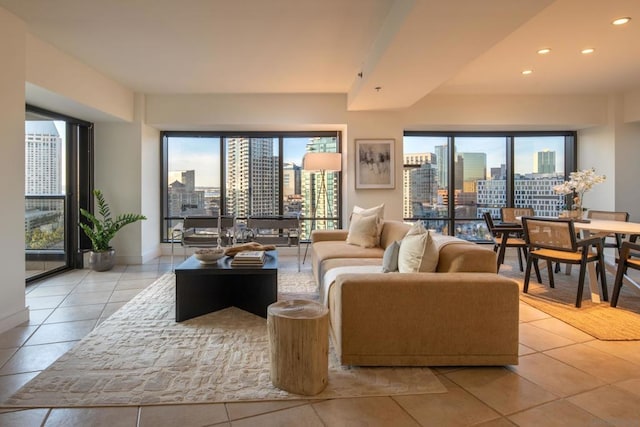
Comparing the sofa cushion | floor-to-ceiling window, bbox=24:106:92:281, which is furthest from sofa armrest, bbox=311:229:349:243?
floor-to-ceiling window, bbox=24:106:92:281

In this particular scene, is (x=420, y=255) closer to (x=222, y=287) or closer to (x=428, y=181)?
(x=222, y=287)

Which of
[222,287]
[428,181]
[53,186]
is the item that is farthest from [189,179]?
[428,181]

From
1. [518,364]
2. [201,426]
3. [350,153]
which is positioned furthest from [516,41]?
[201,426]

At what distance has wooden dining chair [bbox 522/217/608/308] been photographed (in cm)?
346

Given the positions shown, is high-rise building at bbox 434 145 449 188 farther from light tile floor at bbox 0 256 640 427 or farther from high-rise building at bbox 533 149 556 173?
light tile floor at bbox 0 256 640 427

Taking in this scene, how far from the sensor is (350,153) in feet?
18.5

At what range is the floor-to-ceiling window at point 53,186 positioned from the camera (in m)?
4.54

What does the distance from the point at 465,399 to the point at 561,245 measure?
2.46 m

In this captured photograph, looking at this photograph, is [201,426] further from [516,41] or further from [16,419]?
[516,41]

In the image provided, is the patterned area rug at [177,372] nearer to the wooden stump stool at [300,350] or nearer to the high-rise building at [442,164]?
the wooden stump stool at [300,350]

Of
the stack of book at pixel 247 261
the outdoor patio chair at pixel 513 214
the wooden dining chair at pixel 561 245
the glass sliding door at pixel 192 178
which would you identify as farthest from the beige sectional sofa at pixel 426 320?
the glass sliding door at pixel 192 178

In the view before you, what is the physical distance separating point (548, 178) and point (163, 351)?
21.8 ft

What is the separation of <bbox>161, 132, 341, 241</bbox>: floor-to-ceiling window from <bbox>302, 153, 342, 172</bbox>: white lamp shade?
2.65 ft

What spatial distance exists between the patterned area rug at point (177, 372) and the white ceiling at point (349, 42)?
2415mm
